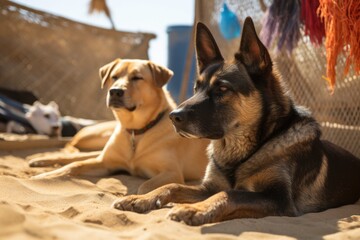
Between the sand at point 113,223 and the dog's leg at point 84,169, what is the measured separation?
29.0 inches

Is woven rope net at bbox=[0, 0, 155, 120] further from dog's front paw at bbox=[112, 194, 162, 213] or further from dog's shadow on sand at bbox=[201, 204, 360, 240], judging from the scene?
dog's shadow on sand at bbox=[201, 204, 360, 240]

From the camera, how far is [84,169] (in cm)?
409

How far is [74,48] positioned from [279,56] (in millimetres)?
4886

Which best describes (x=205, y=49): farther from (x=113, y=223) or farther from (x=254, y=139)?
(x=113, y=223)

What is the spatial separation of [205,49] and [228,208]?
140 cm

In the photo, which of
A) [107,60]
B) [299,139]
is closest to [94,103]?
[107,60]

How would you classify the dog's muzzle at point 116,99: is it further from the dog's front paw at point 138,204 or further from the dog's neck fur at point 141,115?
the dog's front paw at point 138,204

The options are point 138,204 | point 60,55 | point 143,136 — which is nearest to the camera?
point 138,204

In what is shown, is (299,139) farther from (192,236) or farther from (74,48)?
(74,48)

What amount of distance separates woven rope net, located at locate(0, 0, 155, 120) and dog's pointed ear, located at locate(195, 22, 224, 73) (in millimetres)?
5280

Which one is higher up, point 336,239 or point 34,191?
point 336,239

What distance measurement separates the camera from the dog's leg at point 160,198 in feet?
8.31

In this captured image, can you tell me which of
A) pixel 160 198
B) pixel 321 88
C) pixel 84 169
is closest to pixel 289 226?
pixel 160 198

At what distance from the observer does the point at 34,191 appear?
3018 mm
